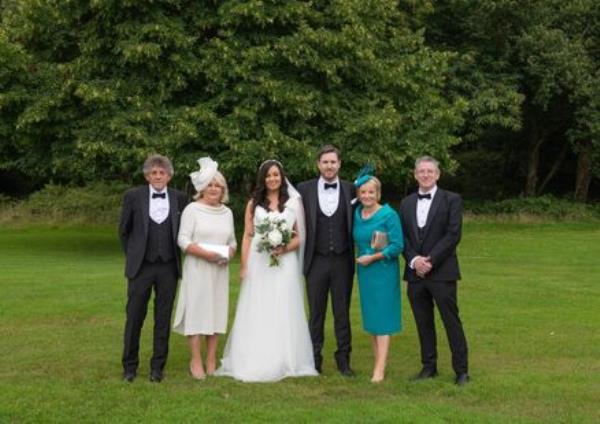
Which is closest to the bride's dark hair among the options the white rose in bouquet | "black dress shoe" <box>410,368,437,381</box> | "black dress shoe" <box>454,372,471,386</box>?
the white rose in bouquet

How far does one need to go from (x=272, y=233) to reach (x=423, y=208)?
1.55 metres

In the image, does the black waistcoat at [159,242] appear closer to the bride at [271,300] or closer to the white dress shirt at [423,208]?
the bride at [271,300]

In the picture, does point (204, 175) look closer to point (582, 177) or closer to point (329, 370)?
point (329, 370)

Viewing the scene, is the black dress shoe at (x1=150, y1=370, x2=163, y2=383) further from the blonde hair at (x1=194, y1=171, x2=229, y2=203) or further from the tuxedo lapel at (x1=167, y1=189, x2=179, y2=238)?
the blonde hair at (x1=194, y1=171, x2=229, y2=203)

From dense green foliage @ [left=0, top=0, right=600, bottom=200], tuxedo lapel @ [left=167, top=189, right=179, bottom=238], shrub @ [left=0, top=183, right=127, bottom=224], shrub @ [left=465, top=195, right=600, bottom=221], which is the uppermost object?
dense green foliage @ [left=0, top=0, right=600, bottom=200]

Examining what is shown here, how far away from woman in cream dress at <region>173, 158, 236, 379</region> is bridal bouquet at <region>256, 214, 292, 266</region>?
0.33 m

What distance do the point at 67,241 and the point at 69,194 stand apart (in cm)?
1159

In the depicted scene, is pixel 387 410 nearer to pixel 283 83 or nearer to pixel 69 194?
pixel 283 83

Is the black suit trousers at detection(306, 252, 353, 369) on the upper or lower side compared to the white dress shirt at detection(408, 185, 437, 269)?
lower

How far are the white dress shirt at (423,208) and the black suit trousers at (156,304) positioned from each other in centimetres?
253

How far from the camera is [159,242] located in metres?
8.34

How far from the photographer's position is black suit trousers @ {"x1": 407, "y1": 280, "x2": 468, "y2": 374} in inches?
326

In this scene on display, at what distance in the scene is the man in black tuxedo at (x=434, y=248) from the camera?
8.19 m

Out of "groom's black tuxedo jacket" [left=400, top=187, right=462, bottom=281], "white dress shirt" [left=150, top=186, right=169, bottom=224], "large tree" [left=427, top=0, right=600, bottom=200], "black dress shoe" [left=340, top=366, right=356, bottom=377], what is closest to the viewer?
"groom's black tuxedo jacket" [left=400, top=187, right=462, bottom=281]
